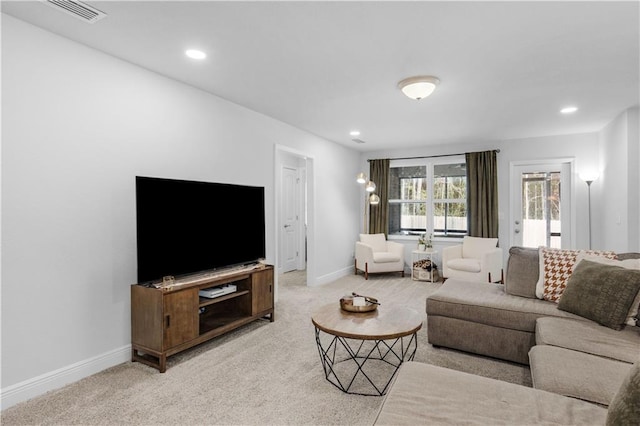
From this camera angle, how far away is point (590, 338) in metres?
2.18

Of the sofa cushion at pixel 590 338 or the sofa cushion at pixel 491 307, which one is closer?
the sofa cushion at pixel 590 338

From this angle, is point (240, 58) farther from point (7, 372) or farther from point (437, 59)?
point (7, 372)

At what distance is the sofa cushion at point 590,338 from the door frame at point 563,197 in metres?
3.92

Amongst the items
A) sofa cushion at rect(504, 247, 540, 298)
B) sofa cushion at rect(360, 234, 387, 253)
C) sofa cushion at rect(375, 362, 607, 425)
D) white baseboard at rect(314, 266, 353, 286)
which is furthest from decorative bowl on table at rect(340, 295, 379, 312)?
sofa cushion at rect(360, 234, 387, 253)

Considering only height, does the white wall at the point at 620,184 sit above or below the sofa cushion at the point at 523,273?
above

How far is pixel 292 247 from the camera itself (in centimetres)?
719

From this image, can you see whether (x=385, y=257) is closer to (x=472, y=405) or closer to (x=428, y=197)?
(x=428, y=197)

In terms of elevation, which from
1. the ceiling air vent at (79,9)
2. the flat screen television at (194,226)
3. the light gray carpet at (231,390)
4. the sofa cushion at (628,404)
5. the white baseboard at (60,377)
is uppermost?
the ceiling air vent at (79,9)

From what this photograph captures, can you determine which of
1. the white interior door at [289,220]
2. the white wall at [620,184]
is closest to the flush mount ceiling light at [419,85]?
the white wall at [620,184]

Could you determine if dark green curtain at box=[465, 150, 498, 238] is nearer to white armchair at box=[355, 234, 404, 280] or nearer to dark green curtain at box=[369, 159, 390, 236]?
white armchair at box=[355, 234, 404, 280]

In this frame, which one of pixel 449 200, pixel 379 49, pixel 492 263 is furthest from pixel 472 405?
pixel 449 200

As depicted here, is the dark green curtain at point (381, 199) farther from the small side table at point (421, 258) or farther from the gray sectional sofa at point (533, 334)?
the gray sectional sofa at point (533, 334)

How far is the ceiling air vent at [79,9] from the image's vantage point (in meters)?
2.09

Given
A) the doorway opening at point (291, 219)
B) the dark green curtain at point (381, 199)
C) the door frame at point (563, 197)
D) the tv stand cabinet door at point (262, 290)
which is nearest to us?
the tv stand cabinet door at point (262, 290)
